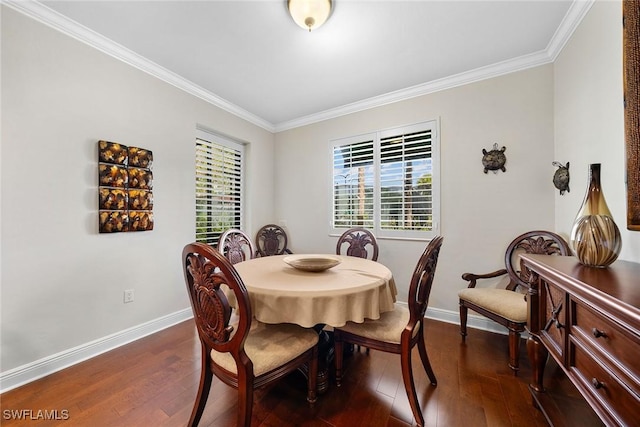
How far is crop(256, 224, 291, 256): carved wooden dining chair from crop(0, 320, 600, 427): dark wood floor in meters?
1.71

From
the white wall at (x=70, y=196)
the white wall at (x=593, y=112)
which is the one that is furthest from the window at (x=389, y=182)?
the white wall at (x=70, y=196)

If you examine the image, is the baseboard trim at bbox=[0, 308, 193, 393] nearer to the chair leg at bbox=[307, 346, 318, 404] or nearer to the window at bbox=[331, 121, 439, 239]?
the chair leg at bbox=[307, 346, 318, 404]

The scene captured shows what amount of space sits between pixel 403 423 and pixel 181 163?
2.93m

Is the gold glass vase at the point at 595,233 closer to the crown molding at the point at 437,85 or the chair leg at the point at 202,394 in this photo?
the crown molding at the point at 437,85

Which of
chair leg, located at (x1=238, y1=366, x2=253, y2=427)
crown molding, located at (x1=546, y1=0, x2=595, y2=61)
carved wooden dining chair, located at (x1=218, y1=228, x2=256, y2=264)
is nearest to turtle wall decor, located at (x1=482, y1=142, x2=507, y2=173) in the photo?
crown molding, located at (x1=546, y1=0, x2=595, y2=61)

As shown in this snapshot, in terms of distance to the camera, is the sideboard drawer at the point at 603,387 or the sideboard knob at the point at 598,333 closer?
the sideboard drawer at the point at 603,387

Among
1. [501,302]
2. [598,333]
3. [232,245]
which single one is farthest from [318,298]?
[501,302]

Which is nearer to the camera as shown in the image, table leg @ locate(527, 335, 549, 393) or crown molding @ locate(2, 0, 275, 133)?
table leg @ locate(527, 335, 549, 393)

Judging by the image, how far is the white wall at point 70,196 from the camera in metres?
1.64

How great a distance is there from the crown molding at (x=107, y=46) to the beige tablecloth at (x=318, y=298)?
2.28 meters

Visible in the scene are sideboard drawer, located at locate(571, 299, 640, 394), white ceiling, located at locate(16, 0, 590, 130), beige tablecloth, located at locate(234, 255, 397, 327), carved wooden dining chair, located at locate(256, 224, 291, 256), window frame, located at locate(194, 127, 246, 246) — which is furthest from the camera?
carved wooden dining chair, located at locate(256, 224, 291, 256)

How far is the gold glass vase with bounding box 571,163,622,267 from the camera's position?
1.08 metres

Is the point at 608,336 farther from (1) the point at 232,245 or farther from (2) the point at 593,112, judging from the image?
(1) the point at 232,245

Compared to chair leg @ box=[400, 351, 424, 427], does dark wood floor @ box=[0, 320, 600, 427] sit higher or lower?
lower
